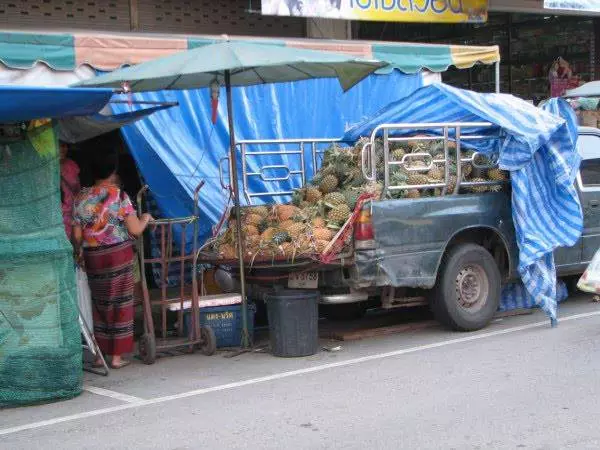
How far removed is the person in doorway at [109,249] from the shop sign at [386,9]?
15.4ft

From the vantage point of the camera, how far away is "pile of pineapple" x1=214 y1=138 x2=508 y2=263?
25.2ft

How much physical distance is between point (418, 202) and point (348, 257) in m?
0.89

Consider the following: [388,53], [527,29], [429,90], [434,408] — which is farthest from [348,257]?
[527,29]

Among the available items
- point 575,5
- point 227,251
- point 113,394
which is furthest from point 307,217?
point 575,5

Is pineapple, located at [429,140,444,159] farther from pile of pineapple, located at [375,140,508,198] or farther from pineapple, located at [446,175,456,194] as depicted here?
pineapple, located at [446,175,456,194]

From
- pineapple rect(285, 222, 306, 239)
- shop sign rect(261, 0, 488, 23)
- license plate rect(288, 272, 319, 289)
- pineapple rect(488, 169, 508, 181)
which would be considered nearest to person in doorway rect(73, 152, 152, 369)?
pineapple rect(285, 222, 306, 239)

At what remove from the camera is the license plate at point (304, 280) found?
25.6ft

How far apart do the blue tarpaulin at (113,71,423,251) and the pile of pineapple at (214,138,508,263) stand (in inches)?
45.1

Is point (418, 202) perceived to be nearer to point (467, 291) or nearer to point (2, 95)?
point (467, 291)

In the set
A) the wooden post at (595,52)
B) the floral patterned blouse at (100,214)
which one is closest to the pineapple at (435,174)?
the floral patterned blouse at (100,214)

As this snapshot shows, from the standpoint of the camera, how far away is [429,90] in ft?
31.4

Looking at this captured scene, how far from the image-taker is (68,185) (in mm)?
7887

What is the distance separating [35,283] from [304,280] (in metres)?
2.40

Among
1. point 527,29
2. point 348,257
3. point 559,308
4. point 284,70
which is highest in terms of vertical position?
point 527,29
